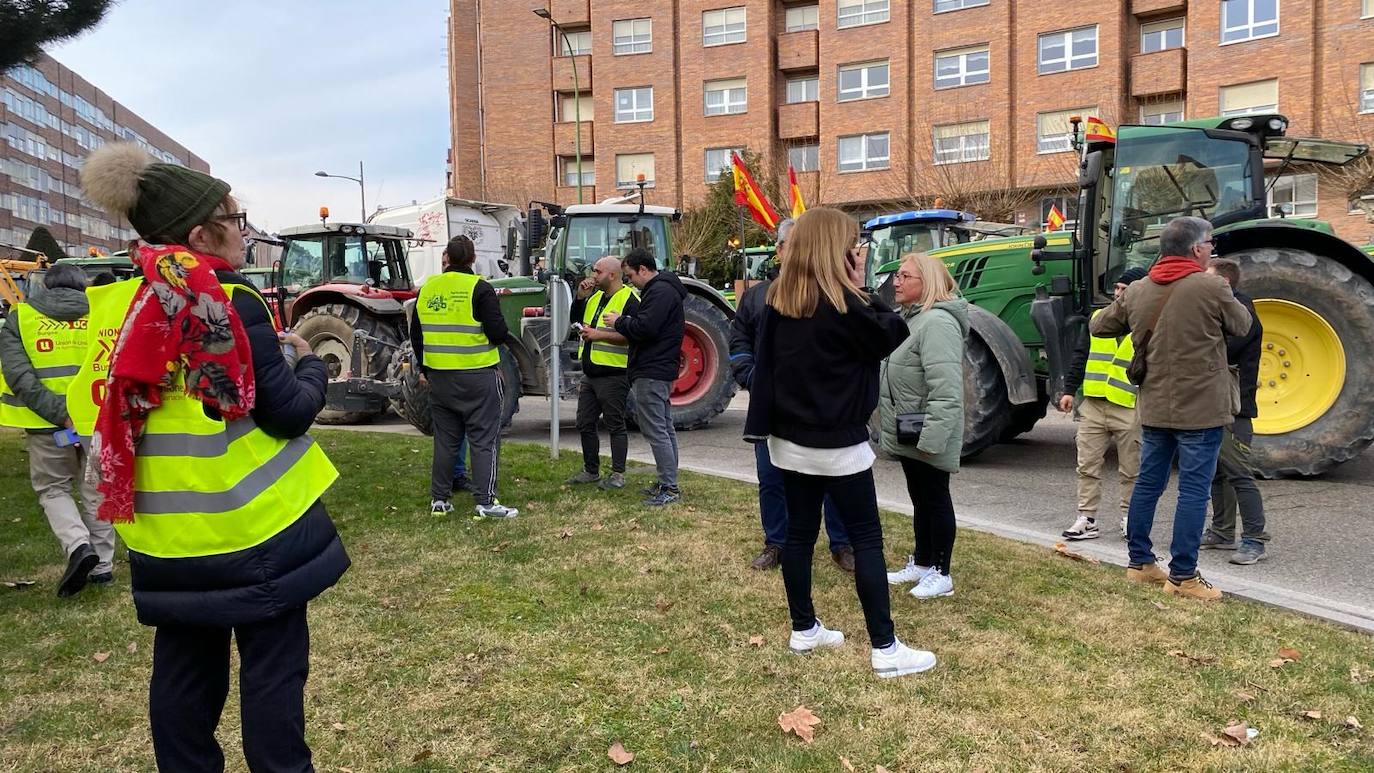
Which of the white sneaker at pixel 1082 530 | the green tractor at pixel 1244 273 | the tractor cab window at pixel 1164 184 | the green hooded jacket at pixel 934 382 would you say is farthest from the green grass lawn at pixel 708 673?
the tractor cab window at pixel 1164 184

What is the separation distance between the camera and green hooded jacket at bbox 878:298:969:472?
4.31 m

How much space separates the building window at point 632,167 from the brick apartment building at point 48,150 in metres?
48.1

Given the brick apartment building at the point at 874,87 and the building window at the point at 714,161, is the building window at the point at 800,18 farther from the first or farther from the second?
the building window at the point at 714,161

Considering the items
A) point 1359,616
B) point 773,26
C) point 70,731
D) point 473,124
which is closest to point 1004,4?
point 773,26

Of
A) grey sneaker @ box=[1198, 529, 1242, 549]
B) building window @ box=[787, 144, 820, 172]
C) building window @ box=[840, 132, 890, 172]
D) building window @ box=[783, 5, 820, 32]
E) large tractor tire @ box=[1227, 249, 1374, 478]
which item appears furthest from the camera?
building window @ box=[783, 5, 820, 32]

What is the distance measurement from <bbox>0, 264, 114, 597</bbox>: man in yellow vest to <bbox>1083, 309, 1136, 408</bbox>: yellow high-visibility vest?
562 cm

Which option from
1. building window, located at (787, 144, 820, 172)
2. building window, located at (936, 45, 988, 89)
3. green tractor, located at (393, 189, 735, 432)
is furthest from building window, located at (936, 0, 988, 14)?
green tractor, located at (393, 189, 735, 432)

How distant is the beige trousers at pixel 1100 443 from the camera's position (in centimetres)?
584

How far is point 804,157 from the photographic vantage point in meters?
33.0

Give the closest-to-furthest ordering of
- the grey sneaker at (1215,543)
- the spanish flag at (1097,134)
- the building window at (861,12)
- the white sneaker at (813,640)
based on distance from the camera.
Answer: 1. the white sneaker at (813,640)
2. the grey sneaker at (1215,543)
3. the spanish flag at (1097,134)
4. the building window at (861,12)

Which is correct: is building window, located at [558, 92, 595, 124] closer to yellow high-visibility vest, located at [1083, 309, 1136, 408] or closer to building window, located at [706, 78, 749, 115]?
building window, located at [706, 78, 749, 115]

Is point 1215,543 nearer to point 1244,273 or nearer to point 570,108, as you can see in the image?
point 1244,273

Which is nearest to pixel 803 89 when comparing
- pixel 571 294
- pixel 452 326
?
pixel 571 294

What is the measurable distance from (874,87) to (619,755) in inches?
1234
